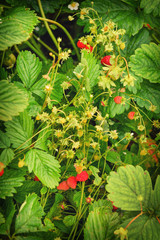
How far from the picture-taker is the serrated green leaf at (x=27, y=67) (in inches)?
36.4

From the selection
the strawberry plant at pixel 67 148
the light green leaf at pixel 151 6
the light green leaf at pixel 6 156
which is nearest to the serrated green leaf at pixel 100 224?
the strawberry plant at pixel 67 148

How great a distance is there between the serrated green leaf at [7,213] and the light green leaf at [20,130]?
221 mm

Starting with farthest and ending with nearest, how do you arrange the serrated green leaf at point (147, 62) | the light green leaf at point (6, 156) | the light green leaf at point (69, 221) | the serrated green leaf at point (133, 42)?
the serrated green leaf at point (133, 42), the serrated green leaf at point (147, 62), the light green leaf at point (69, 221), the light green leaf at point (6, 156)

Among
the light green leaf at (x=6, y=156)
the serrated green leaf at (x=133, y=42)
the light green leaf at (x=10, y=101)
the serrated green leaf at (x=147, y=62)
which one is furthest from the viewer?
the serrated green leaf at (x=133, y=42)

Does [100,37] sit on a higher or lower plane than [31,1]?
higher

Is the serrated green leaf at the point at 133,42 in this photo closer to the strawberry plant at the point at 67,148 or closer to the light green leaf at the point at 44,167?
the strawberry plant at the point at 67,148

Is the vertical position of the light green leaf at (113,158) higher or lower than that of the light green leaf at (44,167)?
higher

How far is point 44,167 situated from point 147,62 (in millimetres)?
694

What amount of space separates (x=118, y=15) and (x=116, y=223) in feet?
3.33

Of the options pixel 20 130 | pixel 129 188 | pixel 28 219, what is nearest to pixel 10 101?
pixel 20 130

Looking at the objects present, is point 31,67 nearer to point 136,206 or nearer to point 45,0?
point 45,0

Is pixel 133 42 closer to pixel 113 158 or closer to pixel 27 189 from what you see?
pixel 113 158

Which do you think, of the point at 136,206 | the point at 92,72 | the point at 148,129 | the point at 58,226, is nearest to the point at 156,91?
the point at 148,129

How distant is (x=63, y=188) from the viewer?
936 millimetres
